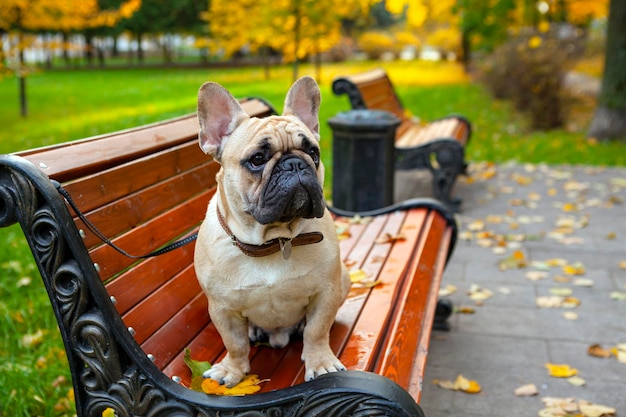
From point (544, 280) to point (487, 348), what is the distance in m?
1.41

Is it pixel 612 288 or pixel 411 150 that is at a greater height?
pixel 411 150

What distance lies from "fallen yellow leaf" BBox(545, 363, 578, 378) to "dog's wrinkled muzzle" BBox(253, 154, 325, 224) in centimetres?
243

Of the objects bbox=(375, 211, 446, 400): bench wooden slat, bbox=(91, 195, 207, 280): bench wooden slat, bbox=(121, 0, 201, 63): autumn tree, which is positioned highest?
bbox=(121, 0, 201, 63): autumn tree

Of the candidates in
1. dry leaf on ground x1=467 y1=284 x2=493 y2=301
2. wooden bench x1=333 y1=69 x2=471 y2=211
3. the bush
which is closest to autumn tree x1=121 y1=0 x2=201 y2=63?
the bush

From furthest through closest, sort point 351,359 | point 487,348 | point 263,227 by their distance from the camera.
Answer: point 487,348 → point 351,359 → point 263,227

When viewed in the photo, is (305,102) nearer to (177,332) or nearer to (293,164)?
(293,164)

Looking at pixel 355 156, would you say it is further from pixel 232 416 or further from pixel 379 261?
pixel 232 416

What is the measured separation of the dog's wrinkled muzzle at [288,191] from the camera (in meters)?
2.13

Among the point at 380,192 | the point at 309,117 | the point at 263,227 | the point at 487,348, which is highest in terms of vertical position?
the point at 309,117

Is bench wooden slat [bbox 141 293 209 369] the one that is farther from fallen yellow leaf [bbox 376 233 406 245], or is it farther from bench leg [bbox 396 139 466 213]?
bench leg [bbox 396 139 466 213]

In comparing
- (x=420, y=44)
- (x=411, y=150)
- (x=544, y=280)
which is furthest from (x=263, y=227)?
(x=420, y=44)

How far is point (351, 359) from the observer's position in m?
2.55

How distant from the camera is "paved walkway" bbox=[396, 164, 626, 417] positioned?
3740 millimetres

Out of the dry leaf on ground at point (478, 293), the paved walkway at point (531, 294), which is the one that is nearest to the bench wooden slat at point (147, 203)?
the paved walkway at point (531, 294)
